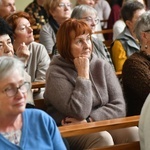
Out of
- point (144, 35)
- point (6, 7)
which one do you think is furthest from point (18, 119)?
point (6, 7)

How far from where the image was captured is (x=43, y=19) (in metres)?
4.89

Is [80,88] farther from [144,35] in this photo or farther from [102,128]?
[144,35]

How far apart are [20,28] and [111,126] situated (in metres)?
A: 1.31

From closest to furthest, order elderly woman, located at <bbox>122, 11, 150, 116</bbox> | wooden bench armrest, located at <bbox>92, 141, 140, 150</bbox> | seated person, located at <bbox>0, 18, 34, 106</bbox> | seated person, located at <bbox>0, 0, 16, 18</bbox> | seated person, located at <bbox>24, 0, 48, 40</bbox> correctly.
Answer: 1. wooden bench armrest, located at <bbox>92, 141, 140, 150</bbox>
2. elderly woman, located at <bbox>122, 11, 150, 116</bbox>
3. seated person, located at <bbox>0, 18, 34, 106</bbox>
4. seated person, located at <bbox>0, 0, 16, 18</bbox>
5. seated person, located at <bbox>24, 0, 48, 40</bbox>

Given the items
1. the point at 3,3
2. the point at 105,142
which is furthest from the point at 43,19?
the point at 105,142

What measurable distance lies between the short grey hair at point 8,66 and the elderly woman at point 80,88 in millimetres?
627

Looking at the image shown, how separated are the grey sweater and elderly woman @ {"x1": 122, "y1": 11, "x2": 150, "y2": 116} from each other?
0.09 m

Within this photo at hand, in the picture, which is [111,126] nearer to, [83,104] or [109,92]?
[83,104]

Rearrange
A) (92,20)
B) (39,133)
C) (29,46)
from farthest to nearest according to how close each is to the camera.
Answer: (92,20) < (29,46) < (39,133)

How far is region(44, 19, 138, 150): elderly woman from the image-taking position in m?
2.62

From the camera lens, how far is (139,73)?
9.11ft

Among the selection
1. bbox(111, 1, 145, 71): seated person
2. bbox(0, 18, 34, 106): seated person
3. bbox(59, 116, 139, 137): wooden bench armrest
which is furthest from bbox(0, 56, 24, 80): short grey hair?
bbox(111, 1, 145, 71): seated person

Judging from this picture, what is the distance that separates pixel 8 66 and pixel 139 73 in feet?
3.28

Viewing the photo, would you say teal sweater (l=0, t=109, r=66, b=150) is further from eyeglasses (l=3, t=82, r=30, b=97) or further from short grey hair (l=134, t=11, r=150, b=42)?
short grey hair (l=134, t=11, r=150, b=42)
